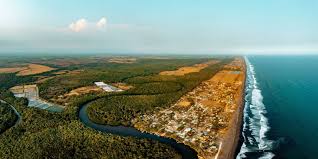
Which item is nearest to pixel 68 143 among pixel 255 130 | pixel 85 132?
pixel 85 132

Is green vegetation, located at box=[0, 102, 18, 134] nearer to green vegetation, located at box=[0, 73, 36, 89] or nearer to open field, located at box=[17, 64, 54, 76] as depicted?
green vegetation, located at box=[0, 73, 36, 89]

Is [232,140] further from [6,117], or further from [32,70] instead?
[32,70]

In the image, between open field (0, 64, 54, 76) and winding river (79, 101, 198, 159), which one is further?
open field (0, 64, 54, 76)

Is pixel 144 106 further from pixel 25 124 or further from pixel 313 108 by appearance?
pixel 313 108

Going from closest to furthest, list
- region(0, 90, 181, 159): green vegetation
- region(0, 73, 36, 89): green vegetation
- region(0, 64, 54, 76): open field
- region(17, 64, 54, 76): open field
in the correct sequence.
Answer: region(0, 90, 181, 159): green vegetation
region(0, 73, 36, 89): green vegetation
region(17, 64, 54, 76): open field
region(0, 64, 54, 76): open field

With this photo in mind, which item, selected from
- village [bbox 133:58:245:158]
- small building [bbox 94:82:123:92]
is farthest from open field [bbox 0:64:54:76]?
village [bbox 133:58:245:158]

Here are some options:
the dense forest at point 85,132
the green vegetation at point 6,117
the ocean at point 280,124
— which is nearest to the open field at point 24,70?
the dense forest at point 85,132

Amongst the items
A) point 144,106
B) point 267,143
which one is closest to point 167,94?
point 144,106
